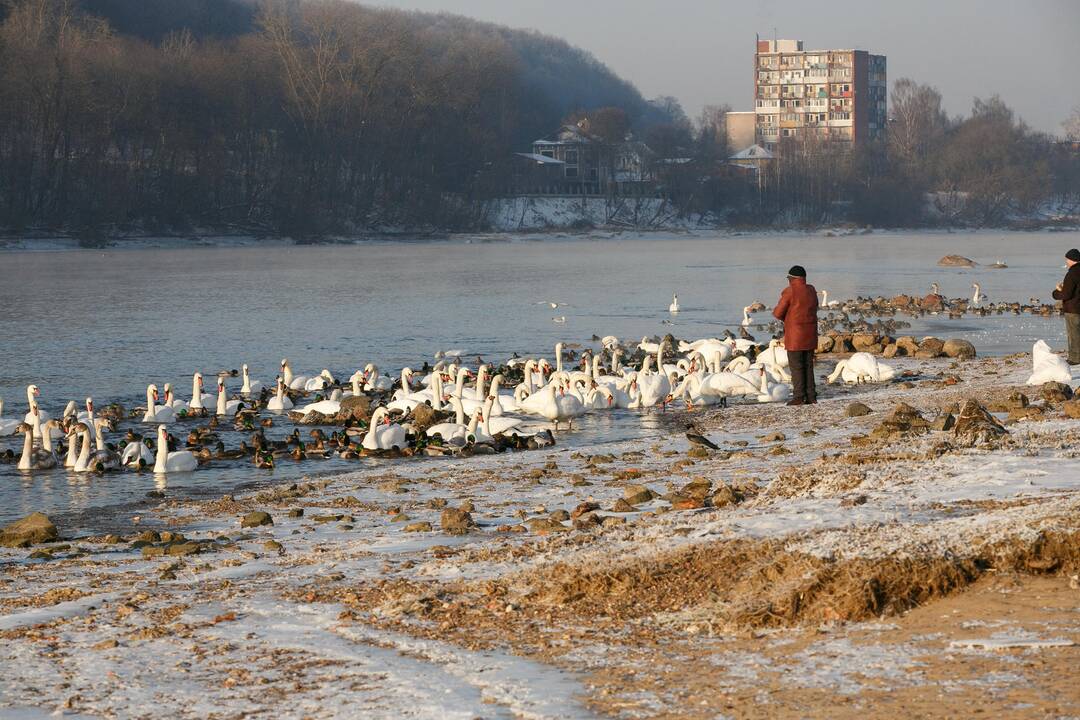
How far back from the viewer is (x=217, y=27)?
145375 mm

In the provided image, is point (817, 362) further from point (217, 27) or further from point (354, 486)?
point (217, 27)

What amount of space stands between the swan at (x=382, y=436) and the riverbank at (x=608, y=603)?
3878mm

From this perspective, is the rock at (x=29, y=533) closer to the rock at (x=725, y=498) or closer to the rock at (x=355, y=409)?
the rock at (x=725, y=498)

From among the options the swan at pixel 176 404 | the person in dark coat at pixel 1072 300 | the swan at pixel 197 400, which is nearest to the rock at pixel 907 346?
the person in dark coat at pixel 1072 300

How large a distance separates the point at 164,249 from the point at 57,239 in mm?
6006

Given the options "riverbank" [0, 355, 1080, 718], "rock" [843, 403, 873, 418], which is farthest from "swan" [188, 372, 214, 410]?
"rock" [843, 403, 873, 418]

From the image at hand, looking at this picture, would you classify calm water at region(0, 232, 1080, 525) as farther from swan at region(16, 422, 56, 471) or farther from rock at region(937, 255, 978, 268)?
rock at region(937, 255, 978, 268)

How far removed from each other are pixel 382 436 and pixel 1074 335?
8.14 metres

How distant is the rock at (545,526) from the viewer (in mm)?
8727

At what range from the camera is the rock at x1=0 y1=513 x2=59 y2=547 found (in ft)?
31.2

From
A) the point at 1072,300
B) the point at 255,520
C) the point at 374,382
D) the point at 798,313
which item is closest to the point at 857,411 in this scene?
the point at 798,313

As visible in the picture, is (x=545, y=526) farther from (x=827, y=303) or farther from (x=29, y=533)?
(x=827, y=303)

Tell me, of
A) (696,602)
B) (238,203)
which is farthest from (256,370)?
(238,203)

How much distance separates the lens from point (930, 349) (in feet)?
71.4
